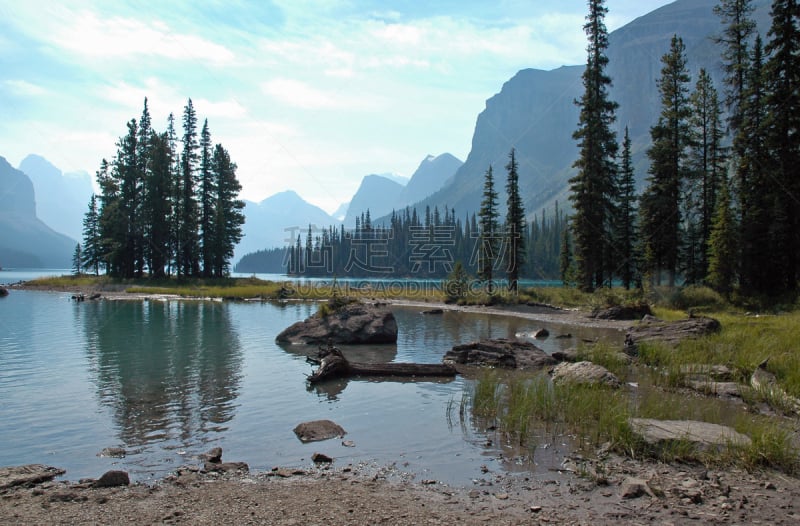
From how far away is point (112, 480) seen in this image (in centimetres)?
783

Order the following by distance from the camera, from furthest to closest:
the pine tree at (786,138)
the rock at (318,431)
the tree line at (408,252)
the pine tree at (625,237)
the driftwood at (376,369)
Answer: the tree line at (408,252)
the pine tree at (625,237)
the pine tree at (786,138)
the driftwood at (376,369)
the rock at (318,431)

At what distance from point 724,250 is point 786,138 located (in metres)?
8.33

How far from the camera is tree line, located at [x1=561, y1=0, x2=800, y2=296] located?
102ft

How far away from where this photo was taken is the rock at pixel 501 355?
60.0ft

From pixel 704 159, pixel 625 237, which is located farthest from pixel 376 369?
pixel 625 237

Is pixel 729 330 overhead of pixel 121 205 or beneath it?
beneath

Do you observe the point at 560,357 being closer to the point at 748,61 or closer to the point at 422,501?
the point at 422,501

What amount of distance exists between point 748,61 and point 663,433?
39097mm

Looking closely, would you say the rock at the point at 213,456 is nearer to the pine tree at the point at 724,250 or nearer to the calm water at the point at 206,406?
the calm water at the point at 206,406

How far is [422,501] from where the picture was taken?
7.21m

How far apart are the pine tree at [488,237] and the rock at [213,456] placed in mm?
46659

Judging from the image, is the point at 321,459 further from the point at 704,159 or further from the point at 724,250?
the point at 704,159

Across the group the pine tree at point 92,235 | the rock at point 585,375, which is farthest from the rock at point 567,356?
the pine tree at point 92,235

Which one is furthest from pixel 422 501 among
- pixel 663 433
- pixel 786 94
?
pixel 786 94
